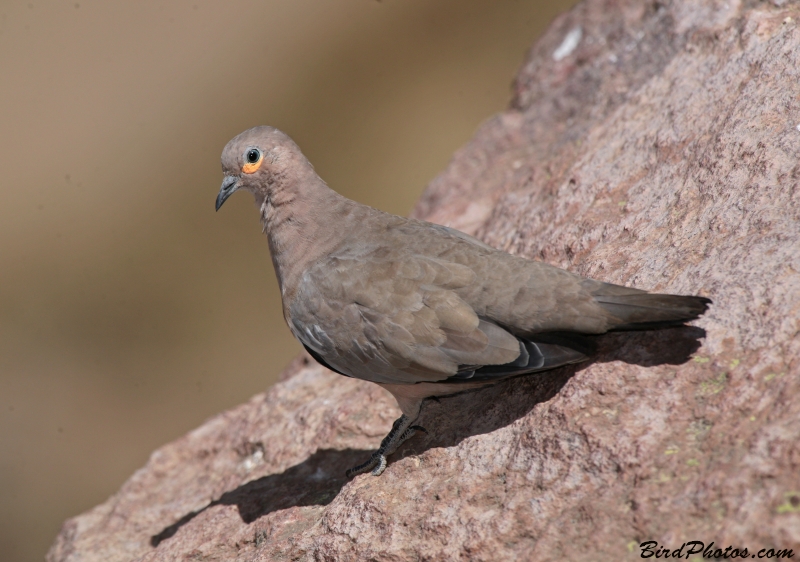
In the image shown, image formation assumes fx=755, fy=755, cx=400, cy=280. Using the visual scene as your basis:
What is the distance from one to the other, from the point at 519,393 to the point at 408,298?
3.15 feet

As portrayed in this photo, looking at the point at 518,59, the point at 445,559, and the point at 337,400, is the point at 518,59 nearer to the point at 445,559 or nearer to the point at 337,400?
the point at 337,400

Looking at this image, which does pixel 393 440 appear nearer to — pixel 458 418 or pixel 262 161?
pixel 458 418

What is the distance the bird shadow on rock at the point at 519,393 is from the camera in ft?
14.5

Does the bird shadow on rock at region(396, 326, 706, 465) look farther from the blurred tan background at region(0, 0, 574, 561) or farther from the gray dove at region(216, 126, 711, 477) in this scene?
the blurred tan background at region(0, 0, 574, 561)

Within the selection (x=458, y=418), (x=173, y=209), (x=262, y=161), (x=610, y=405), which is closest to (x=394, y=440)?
(x=458, y=418)

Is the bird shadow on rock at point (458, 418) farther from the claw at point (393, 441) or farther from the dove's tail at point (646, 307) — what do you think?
the dove's tail at point (646, 307)

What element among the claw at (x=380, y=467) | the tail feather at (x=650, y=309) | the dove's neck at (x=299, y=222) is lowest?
the claw at (x=380, y=467)

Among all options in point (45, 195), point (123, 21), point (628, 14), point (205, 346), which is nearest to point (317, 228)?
point (628, 14)

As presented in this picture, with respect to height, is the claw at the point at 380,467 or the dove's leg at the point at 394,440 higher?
the dove's leg at the point at 394,440

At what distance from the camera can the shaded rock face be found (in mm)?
3875

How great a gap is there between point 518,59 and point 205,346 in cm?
885

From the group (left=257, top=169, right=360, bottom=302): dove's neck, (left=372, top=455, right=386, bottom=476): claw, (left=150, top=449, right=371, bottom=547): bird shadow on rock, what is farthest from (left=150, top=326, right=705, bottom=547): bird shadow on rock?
(left=257, top=169, right=360, bottom=302): dove's neck

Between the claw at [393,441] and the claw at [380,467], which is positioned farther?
the claw at [393,441]

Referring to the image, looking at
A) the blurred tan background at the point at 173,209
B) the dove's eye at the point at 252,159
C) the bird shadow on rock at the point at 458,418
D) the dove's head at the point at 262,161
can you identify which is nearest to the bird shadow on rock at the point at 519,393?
the bird shadow on rock at the point at 458,418
